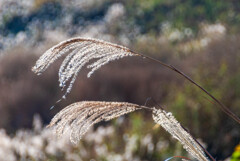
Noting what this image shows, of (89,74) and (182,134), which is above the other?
(89,74)

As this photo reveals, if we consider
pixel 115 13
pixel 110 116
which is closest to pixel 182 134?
pixel 110 116

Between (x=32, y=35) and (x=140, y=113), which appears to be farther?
(x=32, y=35)

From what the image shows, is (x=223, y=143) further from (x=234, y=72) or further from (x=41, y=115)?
(x=41, y=115)

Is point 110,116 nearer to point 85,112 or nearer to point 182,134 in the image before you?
point 85,112

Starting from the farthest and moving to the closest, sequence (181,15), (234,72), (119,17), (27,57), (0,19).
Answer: (0,19) → (119,17) → (181,15) → (27,57) → (234,72)

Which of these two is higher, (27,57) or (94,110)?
(94,110)

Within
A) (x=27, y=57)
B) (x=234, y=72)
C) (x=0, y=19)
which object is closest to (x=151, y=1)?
(x=0, y=19)

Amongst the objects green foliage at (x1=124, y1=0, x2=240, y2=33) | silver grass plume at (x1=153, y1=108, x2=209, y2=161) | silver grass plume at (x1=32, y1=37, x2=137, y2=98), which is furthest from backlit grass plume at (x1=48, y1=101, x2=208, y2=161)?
green foliage at (x1=124, y1=0, x2=240, y2=33)

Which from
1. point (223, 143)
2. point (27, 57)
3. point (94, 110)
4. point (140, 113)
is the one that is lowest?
point (223, 143)

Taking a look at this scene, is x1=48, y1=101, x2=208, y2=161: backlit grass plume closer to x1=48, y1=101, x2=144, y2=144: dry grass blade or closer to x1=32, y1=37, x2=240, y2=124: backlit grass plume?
x1=48, y1=101, x2=144, y2=144: dry grass blade
